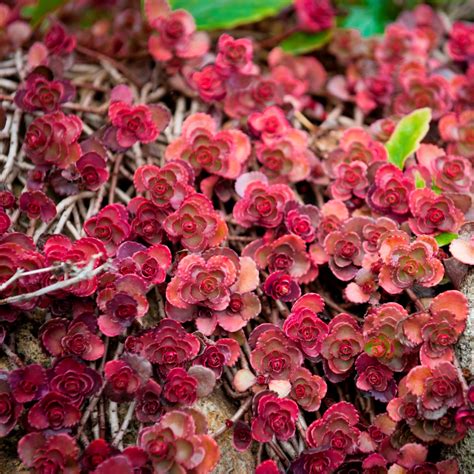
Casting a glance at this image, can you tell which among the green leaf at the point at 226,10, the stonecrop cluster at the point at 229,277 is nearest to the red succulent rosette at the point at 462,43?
the stonecrop cluster at the point at 229,277

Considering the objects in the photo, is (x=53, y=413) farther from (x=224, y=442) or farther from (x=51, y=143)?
(x=51, y=143)

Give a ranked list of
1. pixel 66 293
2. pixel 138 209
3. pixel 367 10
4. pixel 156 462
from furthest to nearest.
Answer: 1. pixel 367 10
2. pixel 138 209
3. pixel 66 293
4. pixel 156 462

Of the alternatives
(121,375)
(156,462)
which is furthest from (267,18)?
(156,462)

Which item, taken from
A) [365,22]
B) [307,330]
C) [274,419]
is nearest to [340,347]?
[307,330]

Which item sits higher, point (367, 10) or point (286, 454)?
point (367, 10)

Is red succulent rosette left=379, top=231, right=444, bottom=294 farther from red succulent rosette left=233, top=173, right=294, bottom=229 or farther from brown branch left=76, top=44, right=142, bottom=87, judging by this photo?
brown branch left=76, top=44, right=142, bottom=87

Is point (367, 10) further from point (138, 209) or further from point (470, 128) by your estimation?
point (138, 209)
